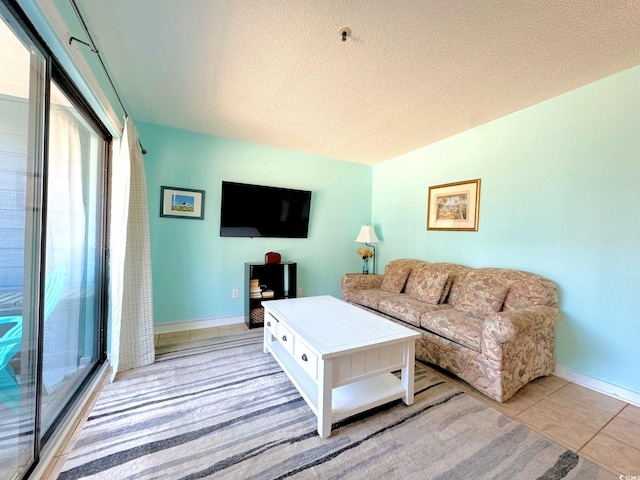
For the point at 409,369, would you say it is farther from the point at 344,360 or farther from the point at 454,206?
the point at 454,206

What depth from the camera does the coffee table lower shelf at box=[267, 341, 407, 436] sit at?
142 cm

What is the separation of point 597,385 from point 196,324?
12.2 ft

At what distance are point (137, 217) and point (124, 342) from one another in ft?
3.37

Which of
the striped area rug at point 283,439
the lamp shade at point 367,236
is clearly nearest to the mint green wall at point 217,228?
the lamp shade at point 367,236

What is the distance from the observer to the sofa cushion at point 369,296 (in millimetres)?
2826

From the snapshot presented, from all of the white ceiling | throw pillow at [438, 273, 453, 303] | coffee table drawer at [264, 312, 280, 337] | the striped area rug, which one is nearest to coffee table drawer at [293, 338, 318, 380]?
the striped area rug

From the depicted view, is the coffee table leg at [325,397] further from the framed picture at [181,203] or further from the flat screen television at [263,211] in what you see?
the framed picture at [181,203]

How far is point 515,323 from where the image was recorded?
162 cm

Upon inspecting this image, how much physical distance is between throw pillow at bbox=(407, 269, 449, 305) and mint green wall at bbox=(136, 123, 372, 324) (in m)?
1.31

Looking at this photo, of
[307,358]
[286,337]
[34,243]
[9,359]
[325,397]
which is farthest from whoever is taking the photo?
[286,337]

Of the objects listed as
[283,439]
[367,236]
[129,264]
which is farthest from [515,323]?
[129,264]

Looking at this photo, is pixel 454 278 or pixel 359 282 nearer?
pixel 454 278

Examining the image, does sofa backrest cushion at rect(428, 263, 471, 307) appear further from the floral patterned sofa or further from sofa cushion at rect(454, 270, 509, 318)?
sofa cushion at rect(454, 270, 509, 318)

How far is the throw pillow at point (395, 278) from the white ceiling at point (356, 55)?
170cm
